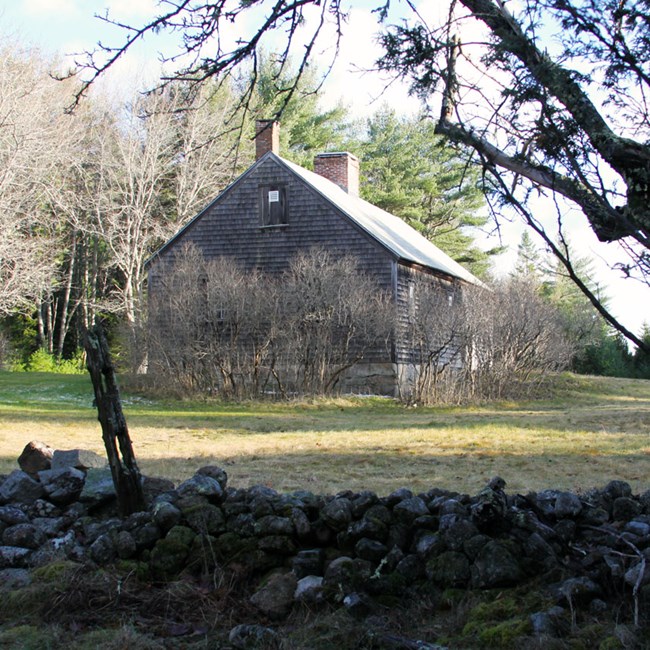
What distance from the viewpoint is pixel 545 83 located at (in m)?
3.91

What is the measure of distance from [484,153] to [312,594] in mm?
2435

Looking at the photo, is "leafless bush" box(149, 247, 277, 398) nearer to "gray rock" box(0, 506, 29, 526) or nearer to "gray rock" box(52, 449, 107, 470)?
"gray rock" box(52, 449, 107, 470)

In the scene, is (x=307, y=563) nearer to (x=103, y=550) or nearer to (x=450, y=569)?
(x=450, y=569)

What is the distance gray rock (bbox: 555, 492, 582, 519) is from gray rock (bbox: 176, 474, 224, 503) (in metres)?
2.09

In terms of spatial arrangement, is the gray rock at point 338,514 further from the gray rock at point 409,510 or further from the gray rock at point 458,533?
the gray rock at point 458,533

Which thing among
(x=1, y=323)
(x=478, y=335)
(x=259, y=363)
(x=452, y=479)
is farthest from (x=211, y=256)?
(x=452, y=479)

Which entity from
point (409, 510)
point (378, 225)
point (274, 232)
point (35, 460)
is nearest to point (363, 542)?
point (409, 510)

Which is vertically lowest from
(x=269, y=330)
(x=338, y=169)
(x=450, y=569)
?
(x=450, y=569)

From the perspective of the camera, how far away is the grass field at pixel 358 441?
800 centimetres

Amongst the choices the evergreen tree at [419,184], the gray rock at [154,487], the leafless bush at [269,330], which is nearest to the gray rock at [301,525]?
the gray rock at [154,487]

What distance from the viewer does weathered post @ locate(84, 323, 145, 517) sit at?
5.35 m

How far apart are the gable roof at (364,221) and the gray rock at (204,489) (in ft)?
64.3

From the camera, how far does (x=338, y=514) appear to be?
4816 mm

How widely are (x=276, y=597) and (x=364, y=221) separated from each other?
22.4m
